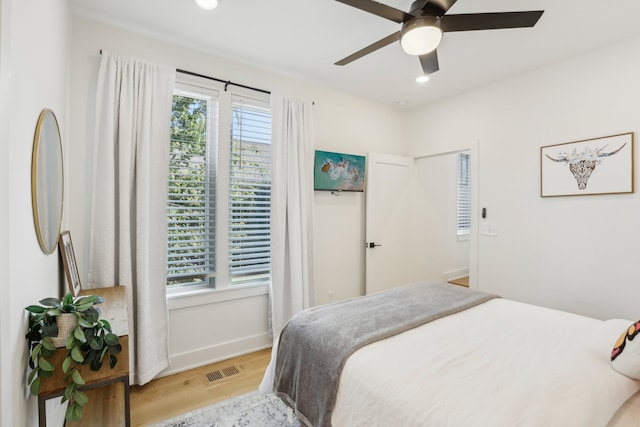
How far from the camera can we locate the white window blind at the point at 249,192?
2.88m

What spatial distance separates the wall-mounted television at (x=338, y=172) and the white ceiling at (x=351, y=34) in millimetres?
836

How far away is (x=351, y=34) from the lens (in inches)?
95.3

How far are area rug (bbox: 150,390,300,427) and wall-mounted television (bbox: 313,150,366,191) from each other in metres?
2.04

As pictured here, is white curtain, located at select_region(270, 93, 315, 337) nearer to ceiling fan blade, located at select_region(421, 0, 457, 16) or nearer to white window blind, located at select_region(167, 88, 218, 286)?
white window blind, located at select_region(167, 88, 218, 286)

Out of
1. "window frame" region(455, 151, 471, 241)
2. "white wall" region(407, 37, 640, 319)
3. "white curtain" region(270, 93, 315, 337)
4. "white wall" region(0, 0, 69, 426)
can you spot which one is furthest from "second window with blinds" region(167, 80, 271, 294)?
"window frame" region(455, 151, 471, 241)

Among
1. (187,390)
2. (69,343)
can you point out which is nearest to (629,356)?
(69,343)

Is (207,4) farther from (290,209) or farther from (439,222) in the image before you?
(439,222)

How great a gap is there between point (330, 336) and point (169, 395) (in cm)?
153

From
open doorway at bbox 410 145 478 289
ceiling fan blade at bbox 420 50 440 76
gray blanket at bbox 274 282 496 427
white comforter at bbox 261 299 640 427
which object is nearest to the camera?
white comforter at bbox 261 299 640 427

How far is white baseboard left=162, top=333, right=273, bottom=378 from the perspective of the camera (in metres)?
2.58

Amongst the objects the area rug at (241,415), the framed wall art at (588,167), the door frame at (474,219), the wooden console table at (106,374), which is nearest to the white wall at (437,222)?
the door frame at (474,219)

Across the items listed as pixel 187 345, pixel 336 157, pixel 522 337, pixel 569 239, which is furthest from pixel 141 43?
A: pixel 569 239

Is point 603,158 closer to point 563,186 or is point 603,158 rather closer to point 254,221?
point 563,186

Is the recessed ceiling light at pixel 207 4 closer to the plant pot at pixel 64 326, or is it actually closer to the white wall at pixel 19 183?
the white wall at pixel 19 183
